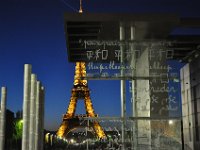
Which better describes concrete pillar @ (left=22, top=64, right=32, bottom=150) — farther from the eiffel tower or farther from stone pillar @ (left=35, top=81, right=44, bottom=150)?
the eiffel tower

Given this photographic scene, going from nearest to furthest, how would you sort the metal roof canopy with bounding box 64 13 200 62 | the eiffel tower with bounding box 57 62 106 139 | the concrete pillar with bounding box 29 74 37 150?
1. the metal roof canopy with bounding box 64 13 200 62
2. the concrete pillar with bounding box 29 74 37 150
3. the eiffel tower with bounding box 57 62 106 139

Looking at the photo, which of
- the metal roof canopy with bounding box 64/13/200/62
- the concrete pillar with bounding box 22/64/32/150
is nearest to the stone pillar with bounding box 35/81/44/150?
the concrete pillar with bounding box 22/64/32/150

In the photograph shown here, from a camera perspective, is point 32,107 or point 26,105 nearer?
point 26,105

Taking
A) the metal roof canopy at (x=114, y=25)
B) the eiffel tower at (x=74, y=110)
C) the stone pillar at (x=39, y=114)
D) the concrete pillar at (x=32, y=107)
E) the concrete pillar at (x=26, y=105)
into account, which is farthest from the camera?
the eiffel tower at (x=74, y=110)

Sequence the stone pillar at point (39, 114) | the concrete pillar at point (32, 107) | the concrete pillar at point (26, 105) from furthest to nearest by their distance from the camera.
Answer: the stone pillar at point (39, 114)
the concrete pillar at point (32, 107)
the concrete pillar at point (26, 105)

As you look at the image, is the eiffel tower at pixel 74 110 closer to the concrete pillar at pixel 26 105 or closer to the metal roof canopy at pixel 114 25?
the concrete pillar at pixel 26 105

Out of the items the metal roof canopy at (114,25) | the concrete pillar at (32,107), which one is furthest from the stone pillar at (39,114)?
the metal roof canopy at (114,25)

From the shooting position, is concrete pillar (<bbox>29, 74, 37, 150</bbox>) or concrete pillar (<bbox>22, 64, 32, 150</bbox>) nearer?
concrete pillar (<bbox>22, 64, 32, 150</bbox>)

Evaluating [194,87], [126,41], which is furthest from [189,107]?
[126,41]

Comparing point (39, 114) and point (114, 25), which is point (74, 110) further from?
point (114, 25)

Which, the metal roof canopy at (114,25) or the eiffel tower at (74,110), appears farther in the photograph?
the eiffel tower at (74,110)

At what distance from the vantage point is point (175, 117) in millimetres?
21828

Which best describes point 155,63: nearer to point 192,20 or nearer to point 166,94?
point 166,94

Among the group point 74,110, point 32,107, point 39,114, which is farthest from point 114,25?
point 74,110
